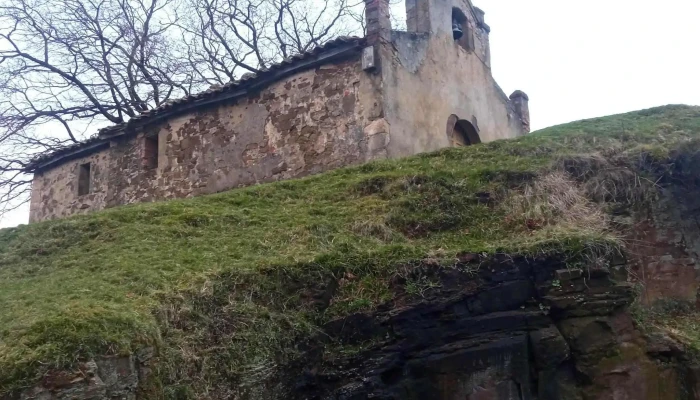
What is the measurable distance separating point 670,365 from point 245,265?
4.50 metres

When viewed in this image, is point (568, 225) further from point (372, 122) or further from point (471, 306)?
point (372, 122)

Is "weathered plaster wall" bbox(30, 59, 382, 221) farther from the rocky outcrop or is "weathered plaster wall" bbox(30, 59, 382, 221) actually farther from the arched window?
the rocky outcrop

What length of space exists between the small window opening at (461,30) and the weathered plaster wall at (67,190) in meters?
7.96

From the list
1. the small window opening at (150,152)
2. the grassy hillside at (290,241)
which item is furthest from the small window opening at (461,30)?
the small window opening at (150,152)

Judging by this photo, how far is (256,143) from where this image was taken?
12.9m

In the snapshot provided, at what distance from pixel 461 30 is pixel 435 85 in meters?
2.35

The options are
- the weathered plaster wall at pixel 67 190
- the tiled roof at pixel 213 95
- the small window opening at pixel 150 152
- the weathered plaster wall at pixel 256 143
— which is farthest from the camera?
the weathered plaster wall at pixel 67 190

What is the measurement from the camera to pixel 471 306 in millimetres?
7168

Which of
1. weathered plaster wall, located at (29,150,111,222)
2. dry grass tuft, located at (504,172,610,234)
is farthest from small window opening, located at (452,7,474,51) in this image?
weathered plaster wall, located at (29,150,111,222)

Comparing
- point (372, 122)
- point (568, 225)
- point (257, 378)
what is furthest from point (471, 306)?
point (372, 122)

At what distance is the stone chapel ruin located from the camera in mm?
11953

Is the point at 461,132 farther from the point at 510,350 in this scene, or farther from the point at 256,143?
the point at 510,350

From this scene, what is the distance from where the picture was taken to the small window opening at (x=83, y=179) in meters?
15.5

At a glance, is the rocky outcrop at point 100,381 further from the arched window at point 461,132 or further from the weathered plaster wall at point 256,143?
the arched window at point 461,132
